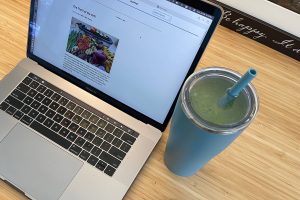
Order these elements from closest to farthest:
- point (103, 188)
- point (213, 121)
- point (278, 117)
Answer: point (213, 121), point (103, 188), point (278, 117)

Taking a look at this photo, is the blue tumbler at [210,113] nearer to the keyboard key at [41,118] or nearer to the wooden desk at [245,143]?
the wooden desk at [245,143]

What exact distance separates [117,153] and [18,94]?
8.3 inches

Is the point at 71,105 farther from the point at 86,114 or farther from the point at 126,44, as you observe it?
the point at 126,44

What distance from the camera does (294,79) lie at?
78 cm

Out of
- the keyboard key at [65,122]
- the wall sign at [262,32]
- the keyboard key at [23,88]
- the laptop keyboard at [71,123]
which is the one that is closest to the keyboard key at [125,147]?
the laptop keyboard at [71,123]

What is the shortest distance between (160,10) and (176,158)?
233mm

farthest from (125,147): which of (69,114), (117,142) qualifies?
(69,114)

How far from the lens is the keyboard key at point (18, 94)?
2.08ft

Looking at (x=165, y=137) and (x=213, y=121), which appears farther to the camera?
(x=165, y=137)

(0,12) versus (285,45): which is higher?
(285,45)

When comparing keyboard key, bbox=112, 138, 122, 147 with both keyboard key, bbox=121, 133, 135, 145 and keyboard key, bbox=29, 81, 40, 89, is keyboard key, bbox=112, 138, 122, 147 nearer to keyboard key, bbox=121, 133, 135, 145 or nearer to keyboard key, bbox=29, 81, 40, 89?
keyboard key, bbox=121, 133, 135, 145

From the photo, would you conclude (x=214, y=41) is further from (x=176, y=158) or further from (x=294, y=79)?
(x=176, y=158)

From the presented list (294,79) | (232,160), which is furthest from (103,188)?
(294,79)

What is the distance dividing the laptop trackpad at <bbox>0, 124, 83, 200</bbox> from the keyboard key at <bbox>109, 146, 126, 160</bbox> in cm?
5
